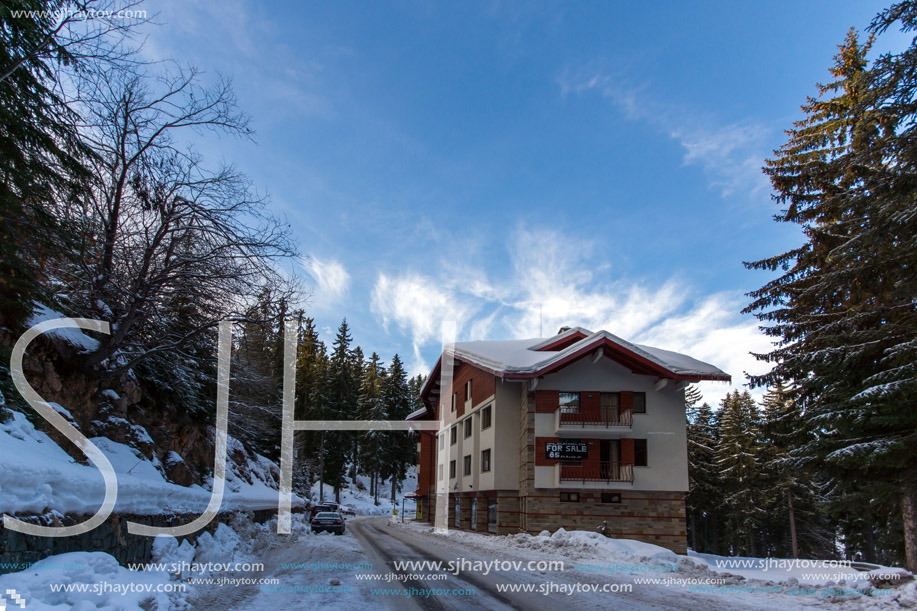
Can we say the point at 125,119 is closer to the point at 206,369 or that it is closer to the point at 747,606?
the point at 206,369

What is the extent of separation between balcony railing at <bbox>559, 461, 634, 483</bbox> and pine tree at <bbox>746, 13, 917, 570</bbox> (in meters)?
9.07

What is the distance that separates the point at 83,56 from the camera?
9.49 m

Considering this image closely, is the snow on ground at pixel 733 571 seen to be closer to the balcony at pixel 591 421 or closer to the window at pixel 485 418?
the balcony at pixel 591 421

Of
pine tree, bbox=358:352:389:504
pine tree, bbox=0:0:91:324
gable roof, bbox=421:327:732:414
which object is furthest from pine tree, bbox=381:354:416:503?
pine tree, bbox=0:0:91:324

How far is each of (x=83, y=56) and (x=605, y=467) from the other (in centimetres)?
2699

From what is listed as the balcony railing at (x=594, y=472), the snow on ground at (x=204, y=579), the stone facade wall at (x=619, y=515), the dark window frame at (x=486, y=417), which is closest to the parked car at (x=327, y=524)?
the stone facade wall at (x=619, y=515)

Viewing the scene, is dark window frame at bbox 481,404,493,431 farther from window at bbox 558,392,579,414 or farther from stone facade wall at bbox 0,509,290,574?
stone facade wall at bbox 0,509,290,574

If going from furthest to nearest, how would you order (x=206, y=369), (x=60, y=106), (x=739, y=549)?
(x=739, y=549), (x=206, y=369), (x=60, y=106)

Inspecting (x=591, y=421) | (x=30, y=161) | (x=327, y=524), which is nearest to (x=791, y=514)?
(x=591, y=421)

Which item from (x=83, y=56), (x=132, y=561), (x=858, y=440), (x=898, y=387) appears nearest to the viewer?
(x=132, y=561)

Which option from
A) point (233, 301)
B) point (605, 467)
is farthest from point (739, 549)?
point (233, 301)

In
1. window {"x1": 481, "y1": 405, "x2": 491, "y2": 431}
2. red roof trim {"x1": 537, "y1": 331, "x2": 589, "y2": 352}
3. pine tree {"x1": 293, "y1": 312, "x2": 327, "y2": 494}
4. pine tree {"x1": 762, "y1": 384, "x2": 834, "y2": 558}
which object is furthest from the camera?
pine tree {"x1": 293, "y1": 312, "x2": 327, "y2": 494}

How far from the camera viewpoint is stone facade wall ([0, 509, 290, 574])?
6148mm

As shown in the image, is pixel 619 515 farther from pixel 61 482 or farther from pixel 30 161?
pixel 30 161
